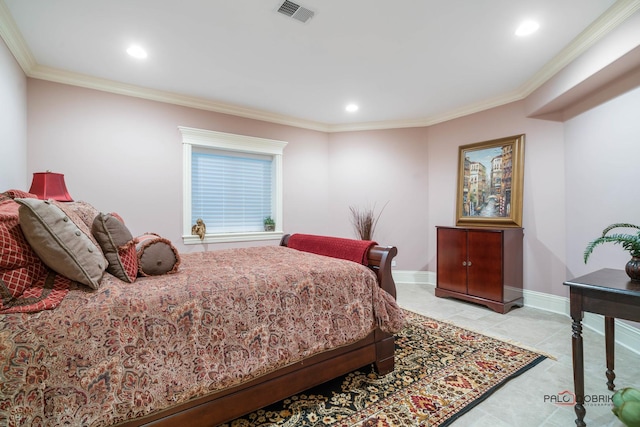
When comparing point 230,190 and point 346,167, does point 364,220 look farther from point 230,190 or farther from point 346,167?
point 230,190

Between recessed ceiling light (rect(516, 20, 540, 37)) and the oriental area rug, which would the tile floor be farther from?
recessed ceiling light (rect(516, 20, 540, 37))

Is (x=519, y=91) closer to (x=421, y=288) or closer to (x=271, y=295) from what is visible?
(x=421, y=288)

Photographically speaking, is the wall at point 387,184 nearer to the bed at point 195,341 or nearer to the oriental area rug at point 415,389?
the oriental area rug at point 415,389

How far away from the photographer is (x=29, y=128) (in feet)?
9.58

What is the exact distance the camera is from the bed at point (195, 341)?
3.45 feet

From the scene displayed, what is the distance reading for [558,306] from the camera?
3.30m

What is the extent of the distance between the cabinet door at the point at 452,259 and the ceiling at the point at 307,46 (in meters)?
1.81

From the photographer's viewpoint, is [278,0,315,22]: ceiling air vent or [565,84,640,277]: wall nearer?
[278,0,315,22]: ceiling air vent

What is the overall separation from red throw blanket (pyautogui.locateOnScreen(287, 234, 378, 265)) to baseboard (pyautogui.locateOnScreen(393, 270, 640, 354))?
2.21 metres

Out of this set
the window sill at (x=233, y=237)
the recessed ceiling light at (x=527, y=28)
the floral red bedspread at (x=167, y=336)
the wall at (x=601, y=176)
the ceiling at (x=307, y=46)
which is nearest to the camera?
the floral red bedspread at (x=167, y=336)

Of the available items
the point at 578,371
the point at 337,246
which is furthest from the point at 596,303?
the point at 337,246

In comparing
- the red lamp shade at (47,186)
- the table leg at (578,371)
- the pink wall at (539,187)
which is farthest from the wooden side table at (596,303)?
the red lamp shade at (47,186)

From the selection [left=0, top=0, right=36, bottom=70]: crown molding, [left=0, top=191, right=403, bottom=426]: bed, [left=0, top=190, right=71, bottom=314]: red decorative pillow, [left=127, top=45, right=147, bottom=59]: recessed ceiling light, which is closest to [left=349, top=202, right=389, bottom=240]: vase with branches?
[left=0, top=191, right=403, bottom=426]: bed

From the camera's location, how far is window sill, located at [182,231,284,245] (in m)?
3.76
